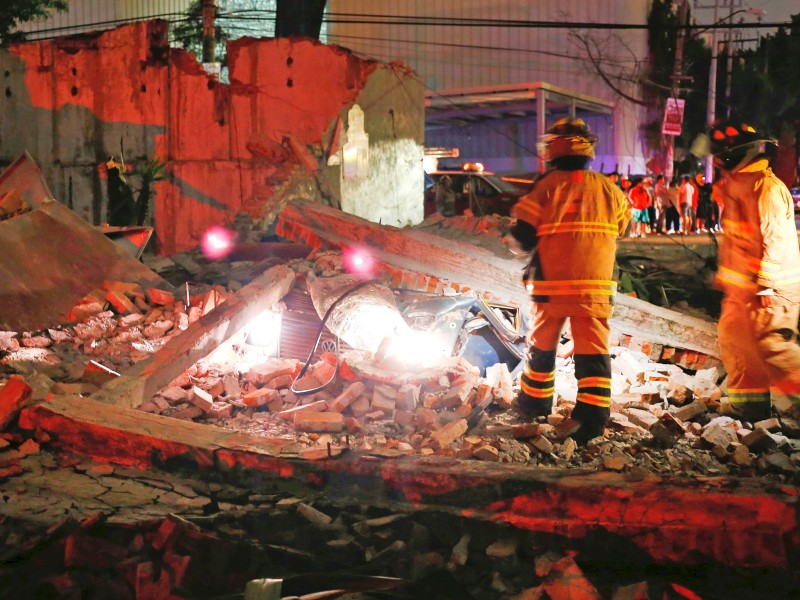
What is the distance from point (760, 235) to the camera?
15.0 ft

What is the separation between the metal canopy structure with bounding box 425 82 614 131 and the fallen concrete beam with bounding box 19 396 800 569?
1517 cm

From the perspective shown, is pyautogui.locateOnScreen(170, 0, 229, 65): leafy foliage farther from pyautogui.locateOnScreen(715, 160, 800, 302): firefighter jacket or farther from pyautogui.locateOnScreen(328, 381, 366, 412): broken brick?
pyautogui.locateOnScreen(715, 160, 800, 302): firefighter jacket

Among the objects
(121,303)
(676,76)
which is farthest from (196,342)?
(676,76)

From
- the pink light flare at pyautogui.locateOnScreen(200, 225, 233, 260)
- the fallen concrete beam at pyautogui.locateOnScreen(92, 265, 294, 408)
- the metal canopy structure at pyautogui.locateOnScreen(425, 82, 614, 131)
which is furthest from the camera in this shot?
the metal canopy structure at pyautogui.locateOnScreen(425, 82, 614, 131)

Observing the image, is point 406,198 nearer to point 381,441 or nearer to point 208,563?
point 381,441

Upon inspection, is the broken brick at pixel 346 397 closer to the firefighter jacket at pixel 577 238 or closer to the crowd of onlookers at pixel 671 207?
the firefighter jacket at pixel 577 238

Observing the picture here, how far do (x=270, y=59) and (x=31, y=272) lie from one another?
5344mm

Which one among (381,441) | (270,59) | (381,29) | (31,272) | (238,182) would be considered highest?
(381,29)

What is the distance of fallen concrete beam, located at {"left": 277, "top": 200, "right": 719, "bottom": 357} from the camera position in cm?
639

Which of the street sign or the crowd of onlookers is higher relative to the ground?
the street sign

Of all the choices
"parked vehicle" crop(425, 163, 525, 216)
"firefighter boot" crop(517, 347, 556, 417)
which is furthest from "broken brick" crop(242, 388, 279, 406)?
"parked vehicle" crop(425, 163, 525, 216)

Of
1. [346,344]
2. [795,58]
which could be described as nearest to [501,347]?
[346,344]

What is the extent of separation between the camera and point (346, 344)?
19.0 feet

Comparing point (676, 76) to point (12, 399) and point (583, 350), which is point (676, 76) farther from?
point (12, 399)
